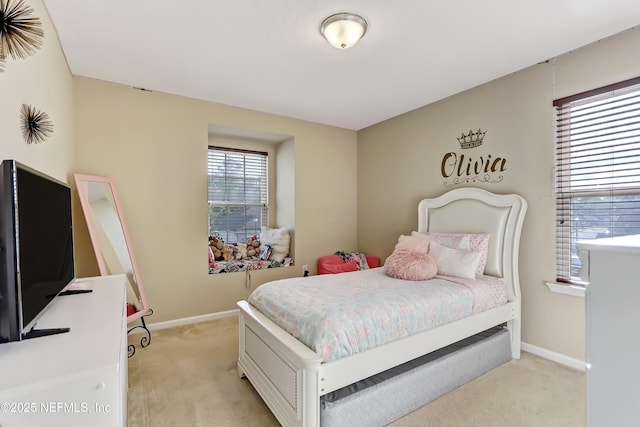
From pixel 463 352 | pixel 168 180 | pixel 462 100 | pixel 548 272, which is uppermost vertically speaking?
pixel 462 100

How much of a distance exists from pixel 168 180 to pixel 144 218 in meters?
0.47

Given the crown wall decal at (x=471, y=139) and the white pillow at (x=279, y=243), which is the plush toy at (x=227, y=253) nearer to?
the white pillow at (x=279, y=243)

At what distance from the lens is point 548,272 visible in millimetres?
2531

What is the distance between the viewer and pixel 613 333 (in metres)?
0.83

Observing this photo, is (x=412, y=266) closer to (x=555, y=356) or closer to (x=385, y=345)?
(x=385, y=345)

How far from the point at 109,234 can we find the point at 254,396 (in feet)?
6.45

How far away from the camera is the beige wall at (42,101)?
1325 mm

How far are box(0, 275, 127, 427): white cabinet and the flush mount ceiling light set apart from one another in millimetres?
2040

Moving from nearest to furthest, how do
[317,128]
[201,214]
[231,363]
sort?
[231,363]
[201,214]
[317,128]

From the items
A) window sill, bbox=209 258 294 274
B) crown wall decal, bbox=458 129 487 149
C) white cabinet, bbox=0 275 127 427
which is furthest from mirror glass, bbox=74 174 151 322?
crown wall decal, bbox=458 129 487 149

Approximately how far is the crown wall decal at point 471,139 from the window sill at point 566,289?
1433mm

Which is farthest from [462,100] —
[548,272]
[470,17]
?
[548,272]

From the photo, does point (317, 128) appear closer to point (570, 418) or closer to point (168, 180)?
point (168, 180)

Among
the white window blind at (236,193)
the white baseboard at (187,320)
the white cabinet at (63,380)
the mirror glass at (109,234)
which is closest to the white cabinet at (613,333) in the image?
the white cabinet at (63,380)
